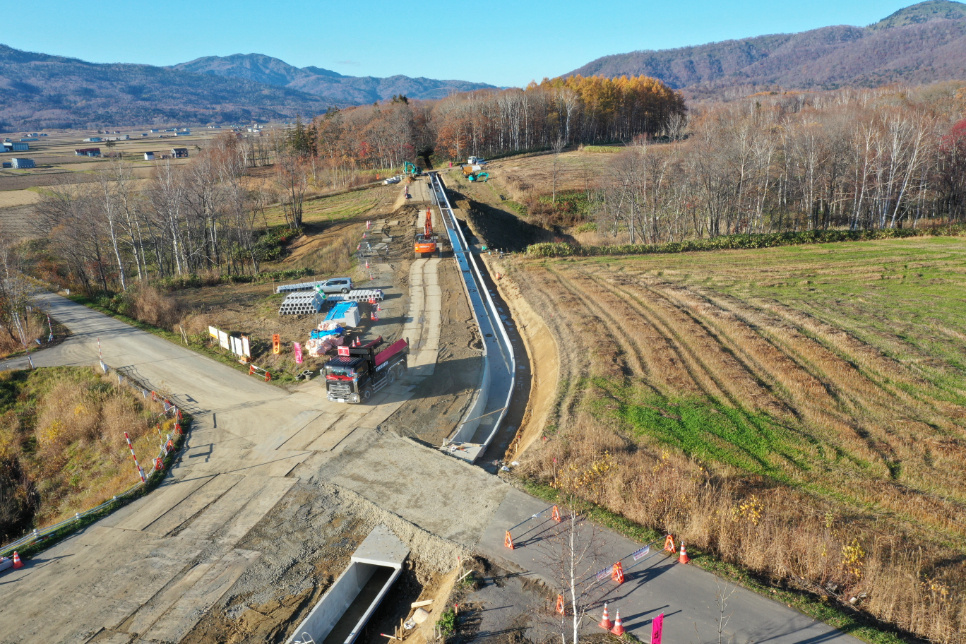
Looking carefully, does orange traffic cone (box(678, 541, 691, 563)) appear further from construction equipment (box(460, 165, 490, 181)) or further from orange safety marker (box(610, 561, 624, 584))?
construction equipment (box(460, 165, 490, 181))

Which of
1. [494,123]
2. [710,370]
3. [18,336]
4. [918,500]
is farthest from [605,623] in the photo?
[494,123]

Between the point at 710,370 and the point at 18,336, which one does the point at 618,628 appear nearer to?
the point at 710,370

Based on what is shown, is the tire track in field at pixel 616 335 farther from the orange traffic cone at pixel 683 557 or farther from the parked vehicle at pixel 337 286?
the parked vehicle at pixel 337 286

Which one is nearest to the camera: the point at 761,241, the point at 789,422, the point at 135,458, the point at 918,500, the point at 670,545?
the point at 670,545

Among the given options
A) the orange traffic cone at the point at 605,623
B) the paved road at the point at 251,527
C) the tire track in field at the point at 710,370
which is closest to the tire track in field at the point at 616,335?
the tire track in field at the point at 710,370

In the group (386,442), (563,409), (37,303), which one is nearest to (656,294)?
(563,409)

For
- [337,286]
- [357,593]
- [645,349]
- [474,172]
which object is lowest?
[357,593]

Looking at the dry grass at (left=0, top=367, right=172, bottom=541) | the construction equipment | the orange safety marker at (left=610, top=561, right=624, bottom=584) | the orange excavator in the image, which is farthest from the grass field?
the construction equipment
